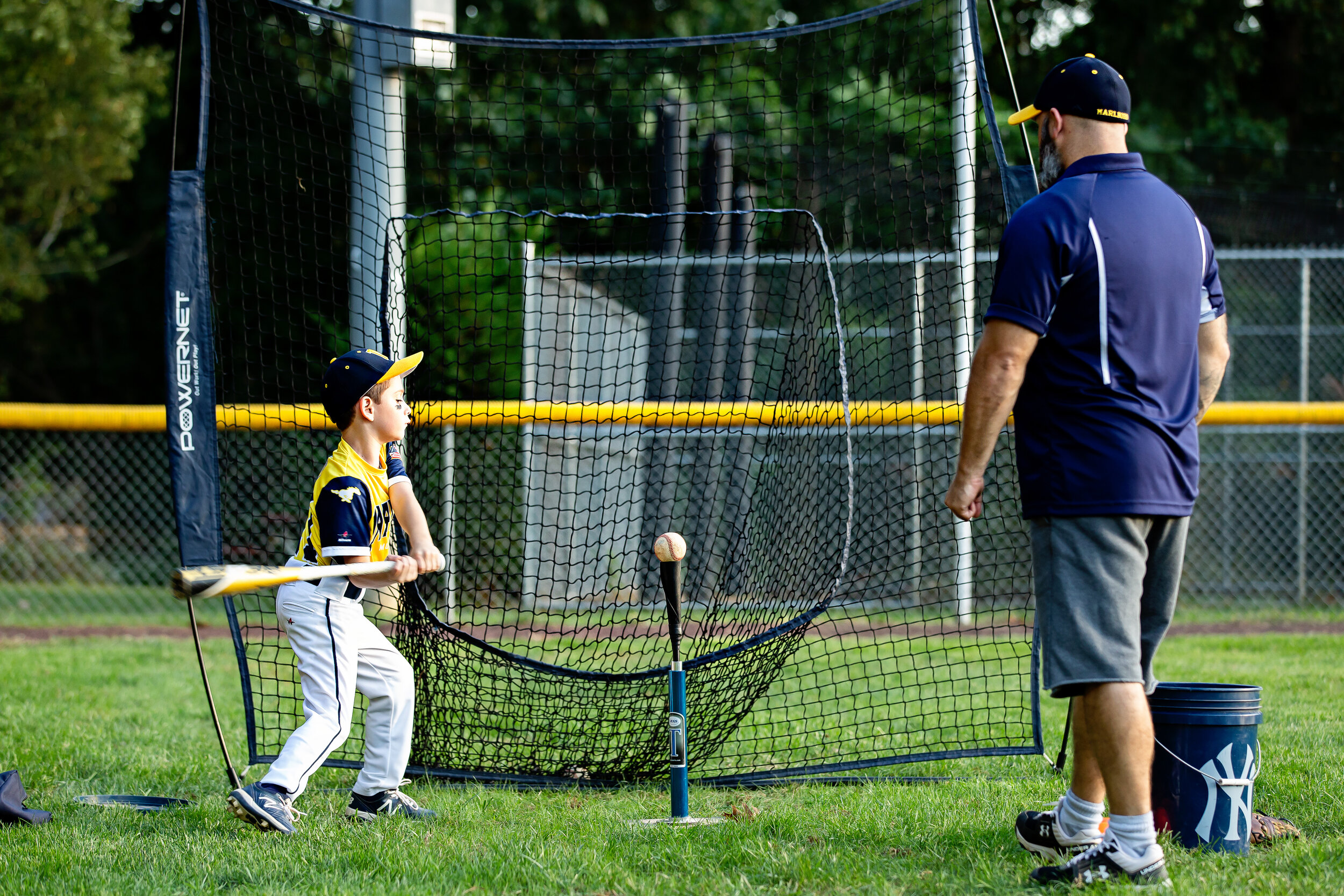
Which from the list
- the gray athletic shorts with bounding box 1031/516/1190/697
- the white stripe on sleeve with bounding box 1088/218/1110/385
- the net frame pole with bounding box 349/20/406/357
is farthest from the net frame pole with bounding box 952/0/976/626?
the net frame pole with bounding box 349/20/406/357

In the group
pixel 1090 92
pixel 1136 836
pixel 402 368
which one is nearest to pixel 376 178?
pixel 402 368

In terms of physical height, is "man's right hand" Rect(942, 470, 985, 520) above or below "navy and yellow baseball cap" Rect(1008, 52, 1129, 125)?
below

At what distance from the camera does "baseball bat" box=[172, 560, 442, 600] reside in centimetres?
345

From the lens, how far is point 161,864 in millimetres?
3602

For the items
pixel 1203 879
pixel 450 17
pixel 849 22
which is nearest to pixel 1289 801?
pixel 1203 879

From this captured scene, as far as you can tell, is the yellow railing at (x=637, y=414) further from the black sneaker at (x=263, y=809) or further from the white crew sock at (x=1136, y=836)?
the white crew sock at (x=1136, y=836)

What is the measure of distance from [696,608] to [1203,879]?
15.4 ft

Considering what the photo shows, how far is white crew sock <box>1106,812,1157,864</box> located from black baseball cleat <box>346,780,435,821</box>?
7.67ft

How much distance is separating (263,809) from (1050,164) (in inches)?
128

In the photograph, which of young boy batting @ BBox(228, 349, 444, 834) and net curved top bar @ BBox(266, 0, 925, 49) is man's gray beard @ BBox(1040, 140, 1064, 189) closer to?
net curved top bar @ BBox(266, 0, 925, 49)

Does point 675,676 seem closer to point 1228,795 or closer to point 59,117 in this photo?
point 1228,795

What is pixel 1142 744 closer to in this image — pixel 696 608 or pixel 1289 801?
pixel 1289 801

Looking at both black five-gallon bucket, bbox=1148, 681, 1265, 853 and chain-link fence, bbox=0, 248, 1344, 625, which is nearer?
black five-gallon bucket, bbox=1148, 681, 1265, 853

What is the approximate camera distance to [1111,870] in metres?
3.11
